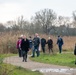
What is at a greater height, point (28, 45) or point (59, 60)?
point (28, 45)

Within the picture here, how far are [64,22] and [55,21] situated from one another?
23.0 feet

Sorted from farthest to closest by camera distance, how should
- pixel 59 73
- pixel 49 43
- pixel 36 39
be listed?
pixel 49 43 → pixel 36 39 → pixel 59 73

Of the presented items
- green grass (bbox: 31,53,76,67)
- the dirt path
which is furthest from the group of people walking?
the dirt path

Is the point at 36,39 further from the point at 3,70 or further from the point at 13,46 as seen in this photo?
the point at 3,70

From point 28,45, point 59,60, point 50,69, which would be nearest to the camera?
point 50,69

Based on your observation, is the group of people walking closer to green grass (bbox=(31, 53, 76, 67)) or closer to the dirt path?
green grass (bbox=(31, 53, 76, 67))

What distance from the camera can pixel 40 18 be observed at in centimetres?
9738

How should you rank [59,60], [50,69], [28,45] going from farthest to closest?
[59,60] → [28,45] → [50,69]

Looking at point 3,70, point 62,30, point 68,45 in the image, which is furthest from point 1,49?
point 62,30

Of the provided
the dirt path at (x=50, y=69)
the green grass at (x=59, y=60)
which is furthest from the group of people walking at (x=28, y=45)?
the dirt path at (x=50, y=69)

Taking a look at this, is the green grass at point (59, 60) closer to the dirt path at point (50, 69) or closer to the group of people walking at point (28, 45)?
the group of people walking at point (28, 45)

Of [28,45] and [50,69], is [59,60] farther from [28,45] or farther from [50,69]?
[50,69]

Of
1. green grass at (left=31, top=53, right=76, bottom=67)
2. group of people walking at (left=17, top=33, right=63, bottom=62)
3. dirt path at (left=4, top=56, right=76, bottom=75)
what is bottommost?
green grass at (left=31, top=53, right=76, bottom=67)

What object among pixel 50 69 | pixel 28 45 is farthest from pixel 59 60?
pixel 50 69
